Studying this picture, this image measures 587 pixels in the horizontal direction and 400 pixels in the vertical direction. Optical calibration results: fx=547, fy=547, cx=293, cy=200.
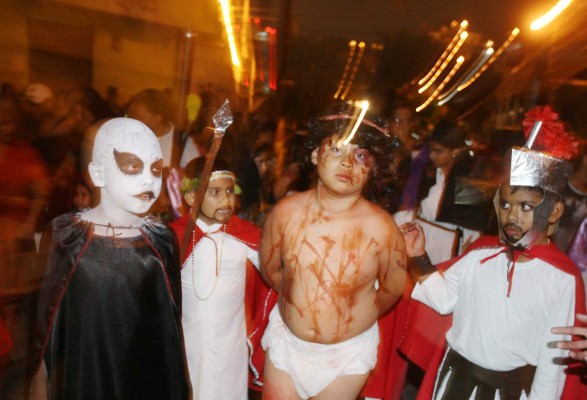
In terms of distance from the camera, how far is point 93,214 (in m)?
2.73

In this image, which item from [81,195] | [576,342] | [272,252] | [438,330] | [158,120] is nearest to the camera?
[576,342]

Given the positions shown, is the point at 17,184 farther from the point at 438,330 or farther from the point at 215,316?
the point at 438,330

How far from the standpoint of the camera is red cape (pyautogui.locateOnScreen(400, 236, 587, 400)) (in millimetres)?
A: 2984

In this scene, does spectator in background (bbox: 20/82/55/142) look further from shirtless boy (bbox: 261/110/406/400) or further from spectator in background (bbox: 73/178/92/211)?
shirtless boy (bbox: 261/110/406/400)

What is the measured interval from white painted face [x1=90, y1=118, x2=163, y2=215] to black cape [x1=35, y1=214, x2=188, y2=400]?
17cm

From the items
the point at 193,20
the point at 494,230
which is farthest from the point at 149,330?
the point at 193,20

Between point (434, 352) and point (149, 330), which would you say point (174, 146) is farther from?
point (434, 352)

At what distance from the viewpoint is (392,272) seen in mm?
3092

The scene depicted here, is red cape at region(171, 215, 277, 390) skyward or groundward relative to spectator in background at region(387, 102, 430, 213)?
groundward

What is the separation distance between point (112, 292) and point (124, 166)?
0.62 metres

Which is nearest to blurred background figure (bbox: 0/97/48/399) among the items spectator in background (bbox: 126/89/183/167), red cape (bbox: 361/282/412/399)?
spectator in background (bbox: 126/89/183/167)

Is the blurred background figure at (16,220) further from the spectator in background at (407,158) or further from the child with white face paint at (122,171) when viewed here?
the spectator in background at (407,158)

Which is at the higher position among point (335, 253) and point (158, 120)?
point (158, 120)

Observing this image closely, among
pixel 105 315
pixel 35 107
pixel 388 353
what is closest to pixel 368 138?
pixel 388 353
